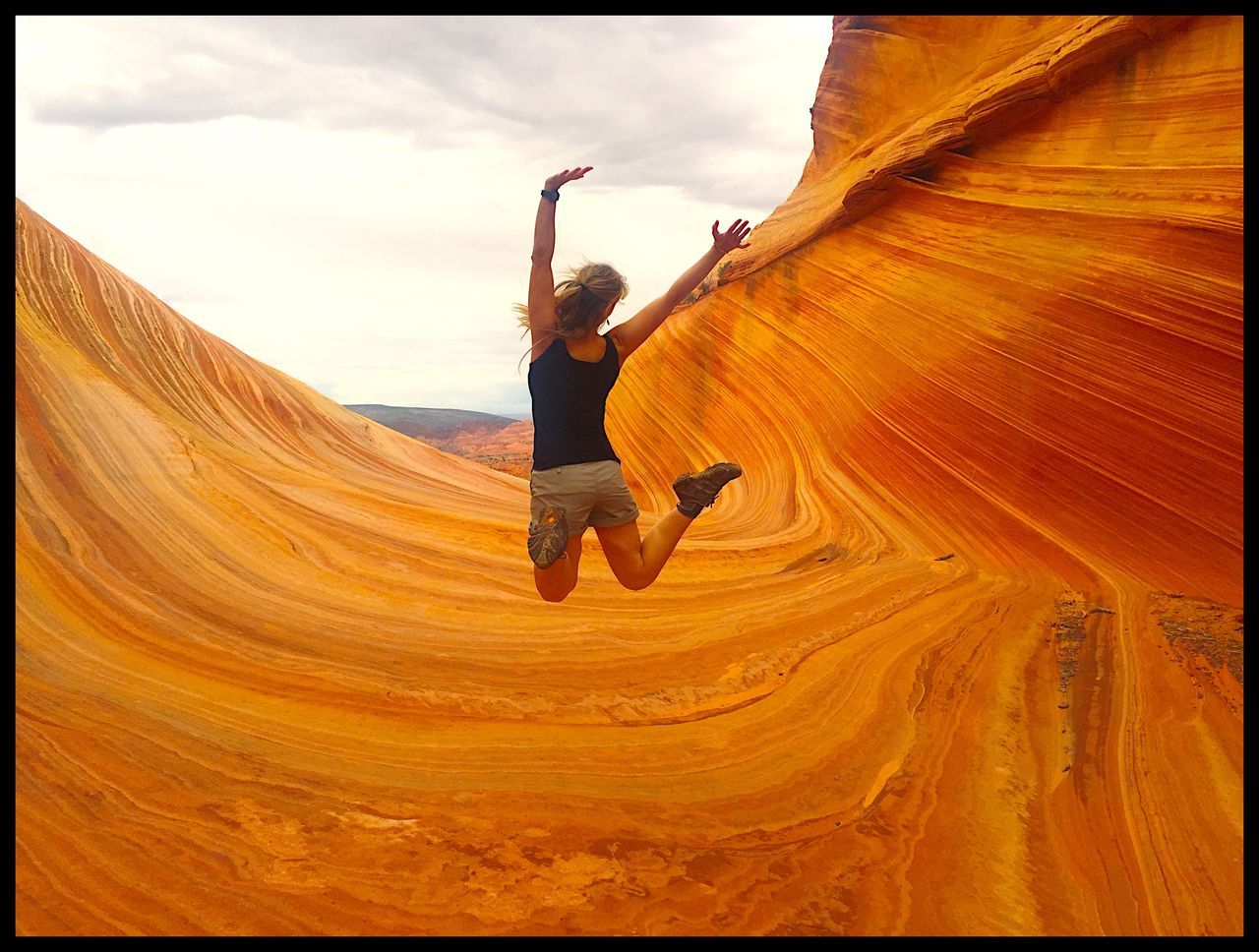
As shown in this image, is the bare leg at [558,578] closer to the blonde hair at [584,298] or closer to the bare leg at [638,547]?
the bare leg at [638,547]

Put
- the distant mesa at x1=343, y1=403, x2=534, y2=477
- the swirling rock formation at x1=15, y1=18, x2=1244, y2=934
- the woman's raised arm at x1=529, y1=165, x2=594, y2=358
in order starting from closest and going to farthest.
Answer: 1. the swirling rock formation at x1=15, y1=18, x2=1244, y2=934
2. the woman's raised arm at x1=529, y1=165, x2=594, y2=358
3. the distant mesa at x1=343, y1=403, x2=534, y2=477

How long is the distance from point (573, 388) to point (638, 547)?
88 centimetres

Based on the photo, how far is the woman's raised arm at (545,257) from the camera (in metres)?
3.31

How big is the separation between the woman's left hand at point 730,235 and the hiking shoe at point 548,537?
1413mm

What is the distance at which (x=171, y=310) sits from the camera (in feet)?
27.6

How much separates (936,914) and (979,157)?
7.28m

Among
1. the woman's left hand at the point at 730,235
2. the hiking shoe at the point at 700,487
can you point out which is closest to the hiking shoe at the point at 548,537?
the hiking shoe at the point at 700,487

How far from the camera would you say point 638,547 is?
13.1 ft

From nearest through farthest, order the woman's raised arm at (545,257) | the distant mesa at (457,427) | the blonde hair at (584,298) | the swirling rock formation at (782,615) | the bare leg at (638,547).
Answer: the swirling rock formation at (782,615) < the woman's raised arm at (545,257) < the blonde hair at (584,298) < the bare leg at (638,547) < the distant mesa at (457,427)

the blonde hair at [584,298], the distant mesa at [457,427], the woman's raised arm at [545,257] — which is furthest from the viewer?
the distant mesa at [457,427]

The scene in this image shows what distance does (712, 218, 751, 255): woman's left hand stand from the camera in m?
3.75

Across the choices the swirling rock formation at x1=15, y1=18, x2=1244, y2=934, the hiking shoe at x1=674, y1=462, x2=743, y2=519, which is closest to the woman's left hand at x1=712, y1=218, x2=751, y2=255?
the hiking shoe at x1=674, y1=462, x2=743, y2=519

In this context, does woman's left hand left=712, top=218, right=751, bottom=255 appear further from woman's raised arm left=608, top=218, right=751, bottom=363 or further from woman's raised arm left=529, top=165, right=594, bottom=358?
woman's raised arm left=529, top=165, right=594, bottom=358
